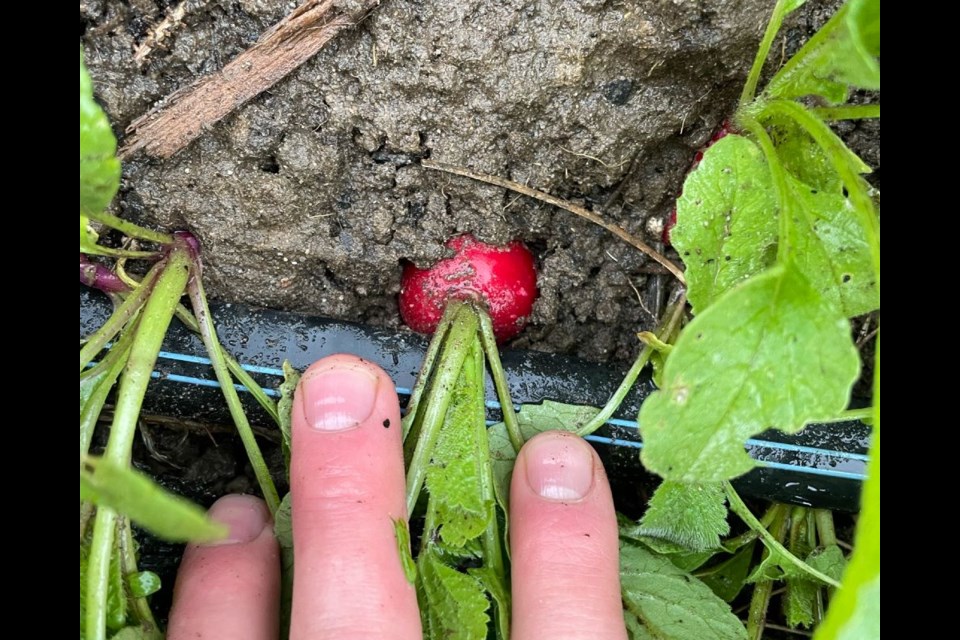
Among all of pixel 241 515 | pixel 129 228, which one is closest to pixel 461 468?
pixel 241 515

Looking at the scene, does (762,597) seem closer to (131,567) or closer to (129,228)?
(131,567)

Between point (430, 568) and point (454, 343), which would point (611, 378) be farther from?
point (430, 568)

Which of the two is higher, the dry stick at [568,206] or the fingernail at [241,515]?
the dry stick at [568,206]

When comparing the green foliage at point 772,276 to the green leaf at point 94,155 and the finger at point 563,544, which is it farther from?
the green leaf at point 94,155

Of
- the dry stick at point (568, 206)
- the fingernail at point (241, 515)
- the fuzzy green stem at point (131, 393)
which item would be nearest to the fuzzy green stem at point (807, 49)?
the dry stick at point (568, 206)

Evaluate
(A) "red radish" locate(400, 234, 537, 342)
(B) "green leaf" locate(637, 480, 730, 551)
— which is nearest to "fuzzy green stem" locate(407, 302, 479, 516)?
(A) "red radish" locate(400, 234, 537, 342)

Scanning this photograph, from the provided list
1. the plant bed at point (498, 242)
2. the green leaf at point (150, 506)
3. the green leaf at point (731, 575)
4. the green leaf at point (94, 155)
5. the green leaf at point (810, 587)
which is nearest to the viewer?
the green leaf at point (150, 506)

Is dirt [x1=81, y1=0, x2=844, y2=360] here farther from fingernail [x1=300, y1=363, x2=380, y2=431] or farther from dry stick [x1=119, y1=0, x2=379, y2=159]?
fingernail [x1=300, y1=363, x2=380, y2=431]
